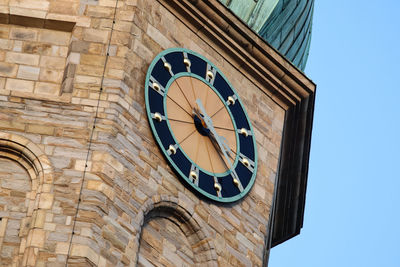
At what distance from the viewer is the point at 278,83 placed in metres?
27.3

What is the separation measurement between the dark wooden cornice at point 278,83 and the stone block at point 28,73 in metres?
2.20

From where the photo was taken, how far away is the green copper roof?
90.9ft

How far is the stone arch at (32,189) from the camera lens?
22.6 m

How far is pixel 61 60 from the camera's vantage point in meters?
25.2

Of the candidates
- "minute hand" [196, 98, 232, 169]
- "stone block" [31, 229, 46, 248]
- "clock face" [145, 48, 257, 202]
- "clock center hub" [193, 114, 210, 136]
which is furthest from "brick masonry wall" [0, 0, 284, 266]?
"clock center hub" [193, 114, 210, 136]

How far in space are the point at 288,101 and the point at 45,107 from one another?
4.66 meters

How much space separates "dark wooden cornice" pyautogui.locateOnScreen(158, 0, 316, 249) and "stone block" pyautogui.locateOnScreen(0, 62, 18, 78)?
241 cm

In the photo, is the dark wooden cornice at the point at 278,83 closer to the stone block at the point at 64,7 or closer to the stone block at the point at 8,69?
the stone block at the point at 64,7

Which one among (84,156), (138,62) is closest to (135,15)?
(138,62)

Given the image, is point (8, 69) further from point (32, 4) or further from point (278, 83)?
point (278, 83)

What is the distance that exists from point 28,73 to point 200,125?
95.9 inches

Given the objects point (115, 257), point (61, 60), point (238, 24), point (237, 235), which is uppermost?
point (238, 24)

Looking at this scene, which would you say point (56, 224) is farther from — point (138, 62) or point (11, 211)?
point (138, 62)

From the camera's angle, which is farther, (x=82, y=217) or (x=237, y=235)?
(x=237, y=235)
